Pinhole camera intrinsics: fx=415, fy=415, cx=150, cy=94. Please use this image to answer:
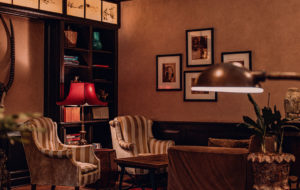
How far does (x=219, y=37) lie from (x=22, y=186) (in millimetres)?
3631

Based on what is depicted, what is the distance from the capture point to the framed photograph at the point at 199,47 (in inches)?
247

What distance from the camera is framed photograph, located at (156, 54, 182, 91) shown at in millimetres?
6594

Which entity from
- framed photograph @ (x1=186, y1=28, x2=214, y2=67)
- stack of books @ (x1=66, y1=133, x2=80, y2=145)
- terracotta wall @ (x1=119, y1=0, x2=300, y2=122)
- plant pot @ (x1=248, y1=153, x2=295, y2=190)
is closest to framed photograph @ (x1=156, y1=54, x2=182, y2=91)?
terracotta wall @ (x1=119, y1=0, x2=300, y2=122)

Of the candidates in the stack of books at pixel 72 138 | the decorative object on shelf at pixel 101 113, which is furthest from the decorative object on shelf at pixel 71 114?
the decorative object on shelf at pixel 101 113

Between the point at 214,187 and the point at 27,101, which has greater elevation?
the point at 27,101

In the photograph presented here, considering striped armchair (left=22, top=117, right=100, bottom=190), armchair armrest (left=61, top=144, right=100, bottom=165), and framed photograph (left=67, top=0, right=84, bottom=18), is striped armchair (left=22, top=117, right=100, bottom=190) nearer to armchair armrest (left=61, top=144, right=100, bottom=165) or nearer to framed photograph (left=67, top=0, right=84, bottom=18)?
armchair armrest (left=61, top=144, right=100, bottom=165)

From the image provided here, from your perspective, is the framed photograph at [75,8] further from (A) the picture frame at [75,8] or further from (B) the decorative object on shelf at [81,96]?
(B) the decorative object on shelf at [81,96]

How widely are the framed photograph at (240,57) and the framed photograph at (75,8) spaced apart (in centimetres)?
231

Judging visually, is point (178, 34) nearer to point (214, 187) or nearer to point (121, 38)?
point (121, 38)

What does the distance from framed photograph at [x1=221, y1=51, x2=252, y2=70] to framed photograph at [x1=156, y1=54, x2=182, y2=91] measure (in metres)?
0.77

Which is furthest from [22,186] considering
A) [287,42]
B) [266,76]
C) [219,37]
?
[266,76]

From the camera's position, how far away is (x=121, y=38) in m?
7.23

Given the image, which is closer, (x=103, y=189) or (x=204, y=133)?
(x=103, y=189)

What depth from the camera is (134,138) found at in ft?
20.6
